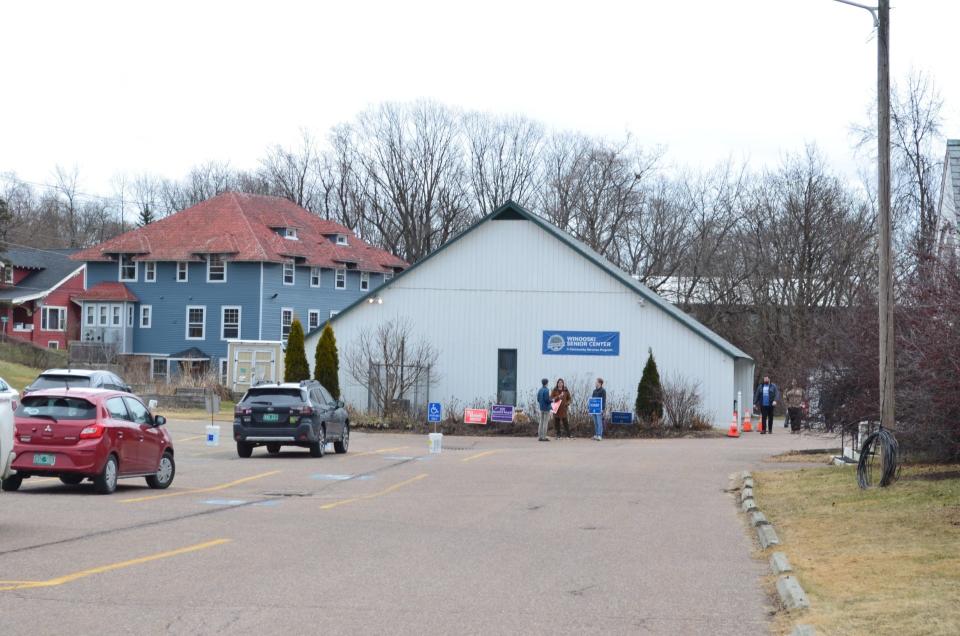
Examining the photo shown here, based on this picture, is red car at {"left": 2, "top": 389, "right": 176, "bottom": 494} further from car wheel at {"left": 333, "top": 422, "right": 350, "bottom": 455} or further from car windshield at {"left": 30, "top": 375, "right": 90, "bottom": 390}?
car wheel at {"left": 333, "top": 422, "right": 350, "bottom": 455}

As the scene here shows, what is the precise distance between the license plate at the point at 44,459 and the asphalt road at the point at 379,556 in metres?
0.49

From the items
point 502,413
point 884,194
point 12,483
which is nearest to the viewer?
point 12,483

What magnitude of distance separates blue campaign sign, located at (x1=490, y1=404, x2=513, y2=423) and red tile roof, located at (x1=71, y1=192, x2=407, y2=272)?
2891cm

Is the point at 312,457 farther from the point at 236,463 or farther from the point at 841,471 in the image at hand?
the point at 841,471

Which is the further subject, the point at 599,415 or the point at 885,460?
the point at 599,415

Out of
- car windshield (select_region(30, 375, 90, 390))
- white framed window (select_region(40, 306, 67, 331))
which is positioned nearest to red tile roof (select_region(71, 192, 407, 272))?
white framed window (select_region(40, 306, 67, 331))

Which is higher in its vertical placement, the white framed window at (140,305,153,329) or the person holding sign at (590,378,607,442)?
the white framed window at (140,305,153,329)

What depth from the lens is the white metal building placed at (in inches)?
1766

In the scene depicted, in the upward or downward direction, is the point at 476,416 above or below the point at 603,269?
below

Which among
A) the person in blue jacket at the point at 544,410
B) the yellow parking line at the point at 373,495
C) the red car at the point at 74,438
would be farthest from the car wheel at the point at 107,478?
the person in blue jacket at the point at 544,410

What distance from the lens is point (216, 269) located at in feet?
228

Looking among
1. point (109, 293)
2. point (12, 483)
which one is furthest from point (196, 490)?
point (109, 293)

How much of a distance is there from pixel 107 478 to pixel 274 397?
956cm

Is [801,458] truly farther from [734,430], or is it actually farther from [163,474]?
[163,474]
